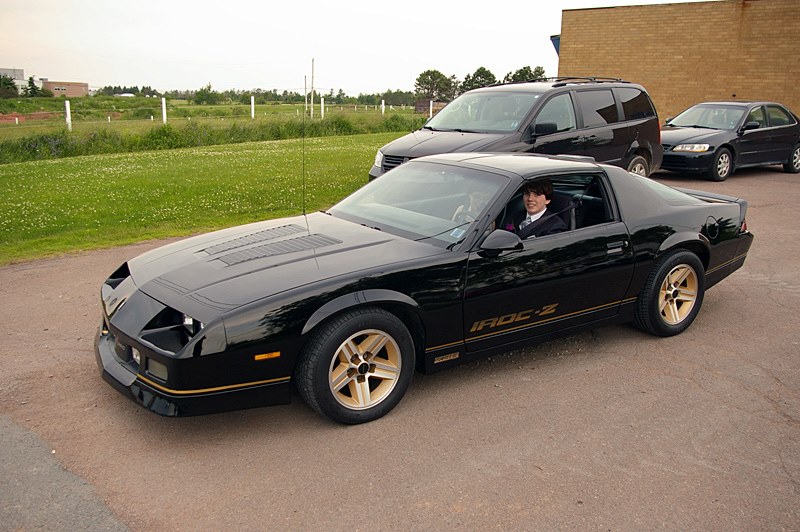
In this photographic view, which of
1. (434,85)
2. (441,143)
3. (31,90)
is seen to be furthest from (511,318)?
(434,85)

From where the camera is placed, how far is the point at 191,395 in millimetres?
3621

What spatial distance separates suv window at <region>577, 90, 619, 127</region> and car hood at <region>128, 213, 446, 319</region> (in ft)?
21.1

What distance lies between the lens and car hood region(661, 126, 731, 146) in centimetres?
1385

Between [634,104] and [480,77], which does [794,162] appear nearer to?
[634,104]

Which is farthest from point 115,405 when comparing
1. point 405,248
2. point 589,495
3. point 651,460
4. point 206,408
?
point 651,460

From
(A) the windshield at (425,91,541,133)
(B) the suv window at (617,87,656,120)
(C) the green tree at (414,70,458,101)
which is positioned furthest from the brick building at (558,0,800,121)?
(C) the green tree at (414,70,458,101)

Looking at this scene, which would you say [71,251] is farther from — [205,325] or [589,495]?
[589,495]

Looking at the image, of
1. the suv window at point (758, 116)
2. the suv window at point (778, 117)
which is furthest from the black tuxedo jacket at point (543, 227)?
the suv window at point (778, 117)

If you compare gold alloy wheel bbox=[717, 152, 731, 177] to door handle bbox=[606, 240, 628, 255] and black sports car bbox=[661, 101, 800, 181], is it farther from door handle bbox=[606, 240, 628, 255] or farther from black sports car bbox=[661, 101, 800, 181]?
door handle bbox=[606, 240, 628, 255]

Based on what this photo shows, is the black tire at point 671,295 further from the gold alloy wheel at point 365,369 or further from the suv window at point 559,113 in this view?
the suv window at point 559,113

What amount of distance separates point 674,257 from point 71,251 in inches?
253

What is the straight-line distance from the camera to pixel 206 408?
3674mm

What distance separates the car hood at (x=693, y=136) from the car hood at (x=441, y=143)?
6186mm

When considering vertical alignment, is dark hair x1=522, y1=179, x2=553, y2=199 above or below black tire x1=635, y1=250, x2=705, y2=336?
above
